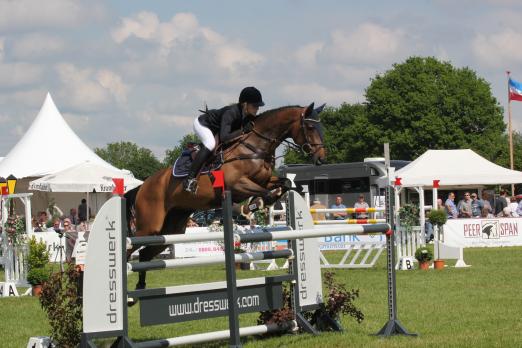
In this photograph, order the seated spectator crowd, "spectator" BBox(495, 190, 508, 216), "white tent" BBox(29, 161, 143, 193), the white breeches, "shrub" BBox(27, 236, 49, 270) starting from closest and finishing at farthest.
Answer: the white breeches < "shrub" BBox(27, 236, 49, 270) < "white tent" BBox(29, 161, 143, 193) < the seated spectator crowd < "spectator" BBox(495, 190, 508, 216)

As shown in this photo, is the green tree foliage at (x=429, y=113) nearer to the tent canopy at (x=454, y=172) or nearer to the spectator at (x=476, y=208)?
the tent canopy at (x=454, y=172)

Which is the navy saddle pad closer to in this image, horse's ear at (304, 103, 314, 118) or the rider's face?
the rider's face

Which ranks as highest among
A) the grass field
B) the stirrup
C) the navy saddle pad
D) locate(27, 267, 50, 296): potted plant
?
the navy saddle pad

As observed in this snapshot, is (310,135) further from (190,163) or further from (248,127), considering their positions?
(190,163)

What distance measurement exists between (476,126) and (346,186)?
2412 cm

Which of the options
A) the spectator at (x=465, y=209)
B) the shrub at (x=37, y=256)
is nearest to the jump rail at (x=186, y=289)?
the shrub at (x=37, y=256)

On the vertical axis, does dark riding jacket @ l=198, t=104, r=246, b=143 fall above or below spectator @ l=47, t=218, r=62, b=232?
above

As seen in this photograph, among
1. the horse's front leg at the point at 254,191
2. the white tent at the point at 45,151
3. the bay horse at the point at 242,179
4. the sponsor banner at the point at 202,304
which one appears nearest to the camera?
the sponsor banner at the point at 202,304

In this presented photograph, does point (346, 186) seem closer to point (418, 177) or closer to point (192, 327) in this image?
point (418, 177)

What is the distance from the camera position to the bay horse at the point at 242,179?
8773 millimetres

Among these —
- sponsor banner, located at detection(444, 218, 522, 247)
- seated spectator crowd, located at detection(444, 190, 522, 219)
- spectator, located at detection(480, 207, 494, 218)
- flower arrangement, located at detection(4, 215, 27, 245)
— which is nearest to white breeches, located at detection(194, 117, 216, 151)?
→ flower arrangement, located at detection(4, 215, 27, 245)

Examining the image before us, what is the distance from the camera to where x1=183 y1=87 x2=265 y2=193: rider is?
8867mm

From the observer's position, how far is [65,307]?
660 cm

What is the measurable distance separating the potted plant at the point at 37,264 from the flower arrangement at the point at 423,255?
6518mm
